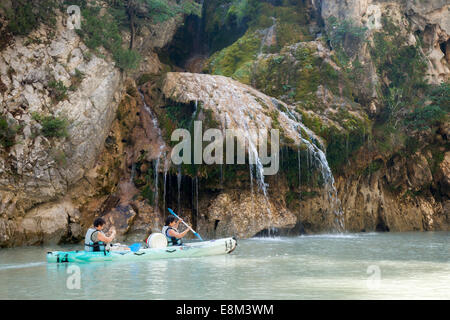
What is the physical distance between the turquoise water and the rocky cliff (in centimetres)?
357

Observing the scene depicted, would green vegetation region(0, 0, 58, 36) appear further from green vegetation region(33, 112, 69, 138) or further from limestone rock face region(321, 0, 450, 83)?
limestone rock face region(321, 0, 450, 83)

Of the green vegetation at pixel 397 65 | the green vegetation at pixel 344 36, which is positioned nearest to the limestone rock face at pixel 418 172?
the green vegetation at pixel 397 65

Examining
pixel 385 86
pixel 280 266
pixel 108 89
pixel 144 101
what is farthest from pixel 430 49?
pixel 280 266

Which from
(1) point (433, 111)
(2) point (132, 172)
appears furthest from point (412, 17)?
(2) point (132, 172)

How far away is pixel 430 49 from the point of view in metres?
25.5

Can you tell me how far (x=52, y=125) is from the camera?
52.0ft

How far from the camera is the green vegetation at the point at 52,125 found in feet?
51.9

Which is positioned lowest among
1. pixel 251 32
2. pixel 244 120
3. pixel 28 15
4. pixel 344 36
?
pixel 244 120

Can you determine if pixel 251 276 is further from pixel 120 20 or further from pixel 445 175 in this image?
pixel 445 175

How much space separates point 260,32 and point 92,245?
53.7ft

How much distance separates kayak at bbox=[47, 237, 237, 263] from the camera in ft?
37.2

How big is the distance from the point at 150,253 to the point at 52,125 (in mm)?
5910

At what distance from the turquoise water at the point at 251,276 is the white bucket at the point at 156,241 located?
0.75m
